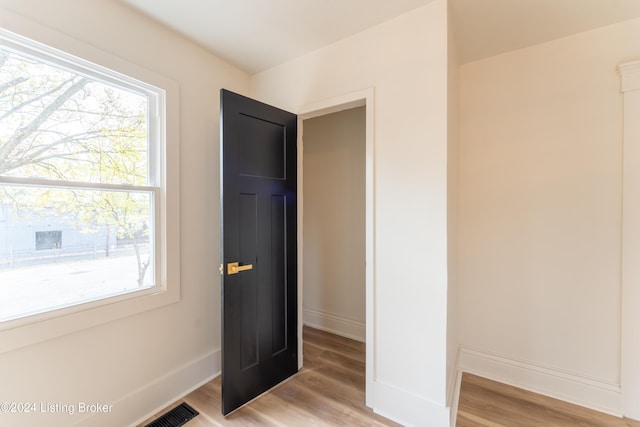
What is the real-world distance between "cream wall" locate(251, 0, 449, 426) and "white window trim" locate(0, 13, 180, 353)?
4.56 ft

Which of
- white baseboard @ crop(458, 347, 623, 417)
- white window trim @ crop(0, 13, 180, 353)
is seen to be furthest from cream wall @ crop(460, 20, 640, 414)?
white window trim @ crop(0, 13, 180, 353)

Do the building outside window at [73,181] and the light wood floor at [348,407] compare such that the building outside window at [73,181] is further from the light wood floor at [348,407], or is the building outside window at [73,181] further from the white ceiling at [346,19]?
the light wood floor at [348,407]

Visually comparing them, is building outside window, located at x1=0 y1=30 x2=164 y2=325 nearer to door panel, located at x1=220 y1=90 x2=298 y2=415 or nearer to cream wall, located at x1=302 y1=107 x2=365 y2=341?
door panel, located at x1=220 y1=90 x2=298 y2=415

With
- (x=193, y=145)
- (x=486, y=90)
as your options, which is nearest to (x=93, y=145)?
(x=193, y=145)

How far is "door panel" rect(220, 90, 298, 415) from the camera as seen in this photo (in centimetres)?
186

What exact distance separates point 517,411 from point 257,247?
2143mm

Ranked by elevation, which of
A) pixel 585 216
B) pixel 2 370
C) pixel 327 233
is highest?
pixel 585 216

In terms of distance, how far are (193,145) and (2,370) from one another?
1.63 metres

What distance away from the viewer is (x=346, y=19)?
6.06ft

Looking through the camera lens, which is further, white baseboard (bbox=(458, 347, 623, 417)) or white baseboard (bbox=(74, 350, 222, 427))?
white baseboard (bbox=(458, 347, 623, 417))

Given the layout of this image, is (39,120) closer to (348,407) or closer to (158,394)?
(158,394)

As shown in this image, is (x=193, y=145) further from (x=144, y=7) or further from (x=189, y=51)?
(x=144, y=7)

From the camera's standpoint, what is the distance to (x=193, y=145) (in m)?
2.15

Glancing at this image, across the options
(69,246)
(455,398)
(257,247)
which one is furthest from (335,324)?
(69,246)
